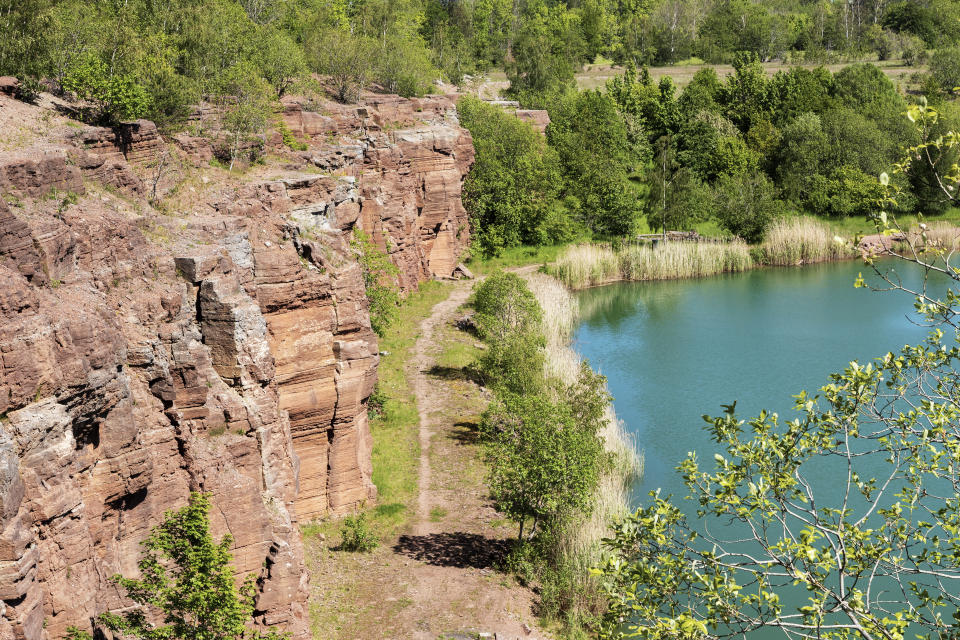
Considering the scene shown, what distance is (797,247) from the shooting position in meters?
74.6

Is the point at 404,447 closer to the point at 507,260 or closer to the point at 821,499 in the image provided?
the point at 821,499

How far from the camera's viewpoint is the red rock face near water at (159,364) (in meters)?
16.5

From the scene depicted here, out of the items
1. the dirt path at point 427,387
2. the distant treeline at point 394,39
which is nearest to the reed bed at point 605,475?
the dirt path at point 427,387

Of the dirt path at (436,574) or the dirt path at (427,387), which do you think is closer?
the dirt path at (436,574)

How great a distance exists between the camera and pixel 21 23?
34.9 m

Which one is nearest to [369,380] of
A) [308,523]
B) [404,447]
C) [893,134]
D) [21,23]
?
[308,523]

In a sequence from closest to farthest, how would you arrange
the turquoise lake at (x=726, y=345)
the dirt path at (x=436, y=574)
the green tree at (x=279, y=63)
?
the dirt path at (x=436, y=574), the turquoise lake at (x=726, y=345), the green tree at (x=279, y=63)

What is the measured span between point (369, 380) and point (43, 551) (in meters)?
15.2

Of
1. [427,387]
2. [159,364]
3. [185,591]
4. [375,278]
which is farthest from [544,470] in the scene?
[375,278]

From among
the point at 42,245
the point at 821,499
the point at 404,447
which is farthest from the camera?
the point at 404,447

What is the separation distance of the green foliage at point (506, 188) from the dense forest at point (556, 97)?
0.14 metres

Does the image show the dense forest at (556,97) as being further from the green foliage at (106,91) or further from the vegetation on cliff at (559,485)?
the vegetation on cliff at (559,485)

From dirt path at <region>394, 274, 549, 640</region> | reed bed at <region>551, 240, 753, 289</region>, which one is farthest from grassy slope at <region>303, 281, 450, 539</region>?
reed bed at <region>551, 240, 753, 289</region>

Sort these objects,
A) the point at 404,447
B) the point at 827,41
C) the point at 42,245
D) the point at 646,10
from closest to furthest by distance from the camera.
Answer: the point at 42,245
the point at 404,447
the point at 827,41
the point at 646,10
